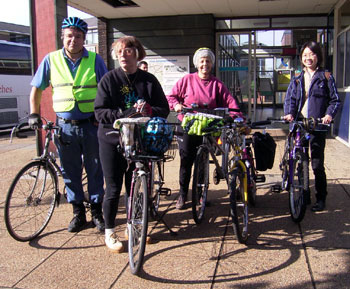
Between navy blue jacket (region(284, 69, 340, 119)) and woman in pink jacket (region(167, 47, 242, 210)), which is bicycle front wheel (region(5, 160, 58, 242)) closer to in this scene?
woman in pink jacket (region(167, 47, 242, 210))

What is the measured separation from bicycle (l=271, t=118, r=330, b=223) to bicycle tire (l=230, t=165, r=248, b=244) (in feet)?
2.22

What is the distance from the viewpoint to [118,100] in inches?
133

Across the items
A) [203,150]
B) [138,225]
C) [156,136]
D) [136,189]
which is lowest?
[138,225]

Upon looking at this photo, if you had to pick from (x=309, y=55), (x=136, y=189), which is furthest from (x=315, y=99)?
(x=136, y=189)

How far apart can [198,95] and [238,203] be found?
53.3 inches

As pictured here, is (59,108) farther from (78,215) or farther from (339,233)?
(339,233)

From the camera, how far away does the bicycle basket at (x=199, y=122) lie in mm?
3768

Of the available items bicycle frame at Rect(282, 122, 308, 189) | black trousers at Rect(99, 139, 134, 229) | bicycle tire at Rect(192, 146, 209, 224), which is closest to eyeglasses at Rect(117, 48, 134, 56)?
black trousers at Rect(99, 139, 134, 229)

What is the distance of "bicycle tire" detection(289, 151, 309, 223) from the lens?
3846 mm

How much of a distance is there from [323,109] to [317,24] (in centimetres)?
703

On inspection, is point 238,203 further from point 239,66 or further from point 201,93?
point 239,66

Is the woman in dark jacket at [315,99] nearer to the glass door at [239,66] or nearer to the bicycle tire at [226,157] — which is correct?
the bicycle tire at [226,157]

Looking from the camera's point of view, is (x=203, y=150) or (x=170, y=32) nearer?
(x=203, y=150)

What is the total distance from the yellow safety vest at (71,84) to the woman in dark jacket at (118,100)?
43cm
